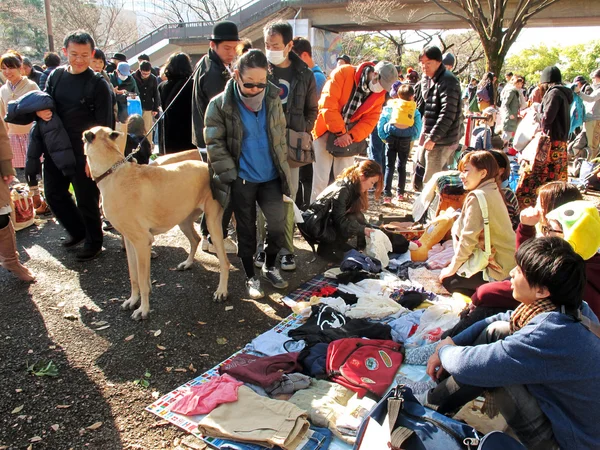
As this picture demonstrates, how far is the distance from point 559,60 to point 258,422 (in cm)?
4718

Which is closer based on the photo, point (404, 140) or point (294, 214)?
point (294, 214)

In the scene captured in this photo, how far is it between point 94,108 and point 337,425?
3848mm

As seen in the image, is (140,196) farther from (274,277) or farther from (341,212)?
(341,212)

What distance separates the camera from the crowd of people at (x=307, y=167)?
2.47 metres

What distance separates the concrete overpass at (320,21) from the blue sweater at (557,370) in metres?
23.7

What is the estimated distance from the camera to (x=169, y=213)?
12.2ft

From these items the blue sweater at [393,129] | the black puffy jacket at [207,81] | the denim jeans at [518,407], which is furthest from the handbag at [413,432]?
the blue sweater at [393,129]

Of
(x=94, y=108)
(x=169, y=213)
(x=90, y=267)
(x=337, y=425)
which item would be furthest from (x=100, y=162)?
(x=337, y=425)

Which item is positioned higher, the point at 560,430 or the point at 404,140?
the point at 404,140

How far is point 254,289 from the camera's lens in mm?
4145

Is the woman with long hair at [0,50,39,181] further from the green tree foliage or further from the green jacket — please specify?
the green tree foliage

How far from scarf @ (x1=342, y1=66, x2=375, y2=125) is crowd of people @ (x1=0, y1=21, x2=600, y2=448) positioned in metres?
0.01

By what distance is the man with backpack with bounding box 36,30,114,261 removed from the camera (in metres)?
4.25

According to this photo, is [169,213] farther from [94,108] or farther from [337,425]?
[337,425]
